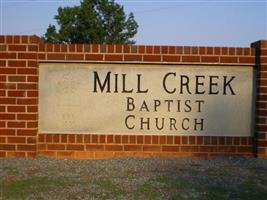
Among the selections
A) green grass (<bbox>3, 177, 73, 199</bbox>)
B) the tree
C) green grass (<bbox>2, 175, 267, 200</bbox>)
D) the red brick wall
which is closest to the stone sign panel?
the red brick wall

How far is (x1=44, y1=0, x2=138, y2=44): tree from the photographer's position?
38.5 m

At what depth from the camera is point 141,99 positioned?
9336 millimetres

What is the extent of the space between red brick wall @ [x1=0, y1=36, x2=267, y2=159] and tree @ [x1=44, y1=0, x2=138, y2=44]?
A: 28.6 meters

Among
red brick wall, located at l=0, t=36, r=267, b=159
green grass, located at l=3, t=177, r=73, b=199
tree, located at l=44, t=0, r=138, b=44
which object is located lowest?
green grass, located at l=3, t=177, r=73, b=199

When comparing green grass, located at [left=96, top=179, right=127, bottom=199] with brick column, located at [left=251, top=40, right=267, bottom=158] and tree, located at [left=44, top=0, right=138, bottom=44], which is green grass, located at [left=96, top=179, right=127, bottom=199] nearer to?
brick column, located at [left=251, top=40, right=267, bottom=158]

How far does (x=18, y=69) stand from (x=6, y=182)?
2.40 m

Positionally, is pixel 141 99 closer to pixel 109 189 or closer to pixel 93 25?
pixel 109 189

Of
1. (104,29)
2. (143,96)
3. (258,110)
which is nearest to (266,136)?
(258,110)

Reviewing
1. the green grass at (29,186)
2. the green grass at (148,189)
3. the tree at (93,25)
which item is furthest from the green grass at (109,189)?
the tree at (93,25)

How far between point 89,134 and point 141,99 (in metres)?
1.04

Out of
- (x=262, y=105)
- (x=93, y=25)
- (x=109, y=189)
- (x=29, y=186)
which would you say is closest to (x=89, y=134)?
(x=29, y=186)

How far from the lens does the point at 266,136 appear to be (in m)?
9.33

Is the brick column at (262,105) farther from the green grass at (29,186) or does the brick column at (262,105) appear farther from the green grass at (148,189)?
the green grass at (29,186)

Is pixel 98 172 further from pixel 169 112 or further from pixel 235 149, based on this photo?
pixel 235 149
